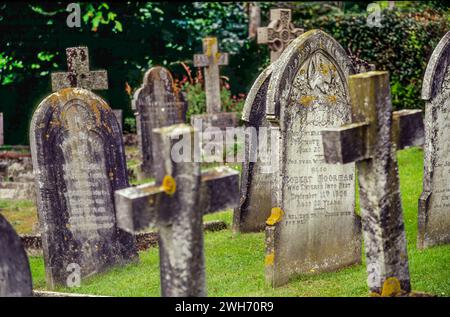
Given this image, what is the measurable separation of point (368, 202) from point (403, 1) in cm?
1860

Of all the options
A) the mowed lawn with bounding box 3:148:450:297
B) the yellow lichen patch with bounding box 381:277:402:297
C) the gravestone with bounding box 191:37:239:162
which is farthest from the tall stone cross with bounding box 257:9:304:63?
the yellow lichen patch with bounding box 381:277:402:297

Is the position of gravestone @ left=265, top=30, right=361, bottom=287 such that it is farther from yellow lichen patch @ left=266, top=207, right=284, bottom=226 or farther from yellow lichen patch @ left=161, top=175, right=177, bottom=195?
yellow lichen patch @ left=161, top=175, right=177, bottom=195

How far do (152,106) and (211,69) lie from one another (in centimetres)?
306

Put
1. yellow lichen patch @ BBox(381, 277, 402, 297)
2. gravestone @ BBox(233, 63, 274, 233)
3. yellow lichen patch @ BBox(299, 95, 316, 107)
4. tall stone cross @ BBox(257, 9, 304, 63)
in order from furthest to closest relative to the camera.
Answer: tall stone cross @ BBox(257, 9, 304, 63) < gravestone @ BBox(233, 63, 274, 233) < yellow lichen patch @ BBox(299, 95, 316, 107) < yellow lichen patch @ BBox(381, 277, 402, 297)

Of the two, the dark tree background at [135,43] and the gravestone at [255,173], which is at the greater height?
the dark tree background at [135,43]

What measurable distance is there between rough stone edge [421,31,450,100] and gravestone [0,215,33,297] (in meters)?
5.27

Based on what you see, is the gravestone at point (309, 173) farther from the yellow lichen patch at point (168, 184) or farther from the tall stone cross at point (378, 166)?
the yellow lichen patch at point (168, 184)

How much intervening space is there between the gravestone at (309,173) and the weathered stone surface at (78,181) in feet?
6.58

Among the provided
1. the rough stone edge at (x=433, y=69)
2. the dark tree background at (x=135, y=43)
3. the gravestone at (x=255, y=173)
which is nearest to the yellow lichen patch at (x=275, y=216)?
the rough stone edge at (x=433, y=69)

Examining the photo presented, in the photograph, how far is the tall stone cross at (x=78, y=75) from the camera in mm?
10828

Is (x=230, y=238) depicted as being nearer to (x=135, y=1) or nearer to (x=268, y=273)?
Answer: (x=268, y=273)

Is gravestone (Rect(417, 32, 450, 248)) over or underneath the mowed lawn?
over

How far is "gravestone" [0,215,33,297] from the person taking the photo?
6520 millimetres
